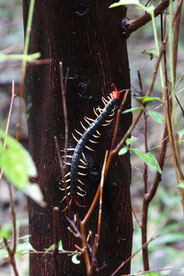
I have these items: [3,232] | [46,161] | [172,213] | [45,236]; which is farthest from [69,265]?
[172,213]

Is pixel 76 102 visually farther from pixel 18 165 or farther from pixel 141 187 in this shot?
pixel 141 187

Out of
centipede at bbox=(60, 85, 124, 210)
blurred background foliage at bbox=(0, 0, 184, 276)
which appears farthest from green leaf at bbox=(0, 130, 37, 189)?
blurred background foliage at bbox=(0, 0, 184, 276)

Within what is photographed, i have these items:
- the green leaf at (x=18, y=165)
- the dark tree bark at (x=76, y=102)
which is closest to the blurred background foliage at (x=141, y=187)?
the dark tree bark at (x=76, y=102)

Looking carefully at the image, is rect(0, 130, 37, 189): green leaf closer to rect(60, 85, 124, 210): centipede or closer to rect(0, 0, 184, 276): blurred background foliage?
rect(60, 85, 124, 210): centipede

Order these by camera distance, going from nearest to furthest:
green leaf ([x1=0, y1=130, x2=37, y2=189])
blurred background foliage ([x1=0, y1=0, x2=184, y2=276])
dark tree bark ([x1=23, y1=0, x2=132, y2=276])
Result: green leaf ([x1=0, y1=130, x2=37, y2=189])
dark tree bark ([x1=23, y1=0, x2=132, y2=276])
blurred background foliage ([x1=0, y1=0, x2=184, y2=276])

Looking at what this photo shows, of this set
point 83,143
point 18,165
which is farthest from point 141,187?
point 18,165

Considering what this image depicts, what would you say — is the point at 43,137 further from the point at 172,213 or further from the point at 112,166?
the point at 172,213

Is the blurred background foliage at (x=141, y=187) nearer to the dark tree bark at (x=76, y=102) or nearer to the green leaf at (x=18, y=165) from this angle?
the dark tree bark at (x=76, y=102)

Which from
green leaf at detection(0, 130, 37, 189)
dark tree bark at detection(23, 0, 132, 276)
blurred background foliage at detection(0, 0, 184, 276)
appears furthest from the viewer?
blurred background foliage at detection(0, 0, 184, 276)
